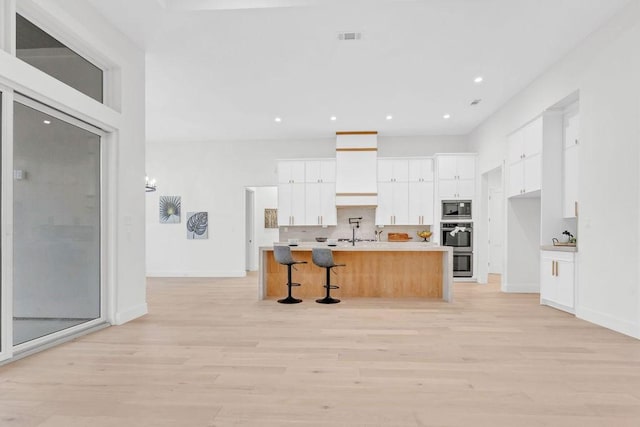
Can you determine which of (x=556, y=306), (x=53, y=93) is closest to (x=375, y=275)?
(x=556, y=306)

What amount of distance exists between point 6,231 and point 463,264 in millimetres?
7538

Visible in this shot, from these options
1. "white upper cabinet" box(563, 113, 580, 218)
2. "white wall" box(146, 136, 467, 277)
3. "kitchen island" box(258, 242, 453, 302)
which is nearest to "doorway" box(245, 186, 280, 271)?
"white wall" box(146, 136, 467, 277)

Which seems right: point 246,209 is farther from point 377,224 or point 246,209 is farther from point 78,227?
point 78,227

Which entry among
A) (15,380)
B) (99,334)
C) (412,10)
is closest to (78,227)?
(99,334)

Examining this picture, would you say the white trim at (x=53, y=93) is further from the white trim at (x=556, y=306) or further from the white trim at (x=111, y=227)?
the white trim at (x=556, y=306)

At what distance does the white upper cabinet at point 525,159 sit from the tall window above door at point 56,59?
19.1ft

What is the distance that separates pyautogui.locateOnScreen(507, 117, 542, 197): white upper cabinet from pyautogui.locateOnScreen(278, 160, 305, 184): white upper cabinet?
13.8 ft

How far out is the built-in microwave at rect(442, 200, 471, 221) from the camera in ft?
26.8

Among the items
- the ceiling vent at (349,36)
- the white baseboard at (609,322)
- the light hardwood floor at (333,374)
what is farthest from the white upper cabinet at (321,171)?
the white baseboard at (609,322)

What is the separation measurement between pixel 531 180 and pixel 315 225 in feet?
14.7

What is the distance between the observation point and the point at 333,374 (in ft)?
9.09

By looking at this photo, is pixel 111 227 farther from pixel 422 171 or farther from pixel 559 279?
pixel 422 171

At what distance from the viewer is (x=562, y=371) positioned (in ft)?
9.29

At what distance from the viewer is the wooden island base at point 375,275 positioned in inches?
240
